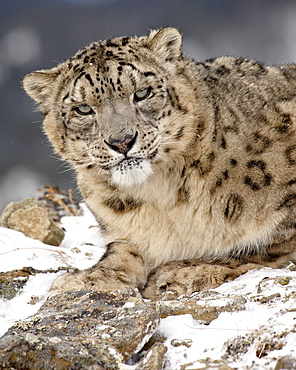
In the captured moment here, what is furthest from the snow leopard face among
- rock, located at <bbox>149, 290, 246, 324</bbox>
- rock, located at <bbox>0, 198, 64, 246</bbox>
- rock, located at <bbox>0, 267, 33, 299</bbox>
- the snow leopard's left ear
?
rock, located at <bbox>0, 198, 64, 246</bbox>

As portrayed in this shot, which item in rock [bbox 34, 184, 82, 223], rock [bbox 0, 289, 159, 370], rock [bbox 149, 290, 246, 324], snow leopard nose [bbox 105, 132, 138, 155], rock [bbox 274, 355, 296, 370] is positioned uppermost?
snow leopard nose [bbox 105, 132, 138, 155]

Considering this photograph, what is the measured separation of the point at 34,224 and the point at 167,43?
10.1 ft

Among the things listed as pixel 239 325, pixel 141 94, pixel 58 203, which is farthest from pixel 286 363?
pixel 58 203

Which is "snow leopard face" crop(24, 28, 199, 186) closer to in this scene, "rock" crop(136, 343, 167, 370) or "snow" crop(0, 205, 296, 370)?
"snow" crop(0, 205, 296, 370)

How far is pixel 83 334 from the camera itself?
122 inches

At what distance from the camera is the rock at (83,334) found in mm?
2775

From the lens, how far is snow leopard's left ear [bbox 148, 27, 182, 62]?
5016 mm

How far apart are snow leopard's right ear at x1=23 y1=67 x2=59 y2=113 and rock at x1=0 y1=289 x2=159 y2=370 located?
7.50ft

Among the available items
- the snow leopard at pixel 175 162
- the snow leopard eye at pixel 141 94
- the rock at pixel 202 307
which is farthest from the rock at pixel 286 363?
the snow leopard eye at pixel 141 94

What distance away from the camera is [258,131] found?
4.93 m

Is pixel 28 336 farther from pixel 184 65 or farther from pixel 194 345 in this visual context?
pixel 184 65

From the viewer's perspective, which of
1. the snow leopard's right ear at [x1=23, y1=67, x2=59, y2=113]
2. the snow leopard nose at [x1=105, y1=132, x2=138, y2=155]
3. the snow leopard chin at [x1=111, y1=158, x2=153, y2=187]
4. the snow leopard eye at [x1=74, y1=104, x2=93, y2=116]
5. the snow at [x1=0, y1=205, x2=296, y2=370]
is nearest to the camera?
the snow at [x1=0, y1=205, x2=296, y2=370]

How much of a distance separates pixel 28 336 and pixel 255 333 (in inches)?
45.9

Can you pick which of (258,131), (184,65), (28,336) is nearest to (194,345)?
(28,336)
